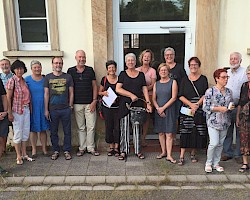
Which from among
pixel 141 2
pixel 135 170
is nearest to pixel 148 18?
pixel 141 2

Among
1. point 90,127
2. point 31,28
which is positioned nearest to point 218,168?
point 90,127

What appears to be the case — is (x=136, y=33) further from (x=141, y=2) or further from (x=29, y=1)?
(x=29, y=1)

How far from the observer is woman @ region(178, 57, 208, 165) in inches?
180

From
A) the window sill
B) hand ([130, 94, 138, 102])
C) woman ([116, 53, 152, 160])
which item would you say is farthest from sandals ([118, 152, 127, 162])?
the window sill

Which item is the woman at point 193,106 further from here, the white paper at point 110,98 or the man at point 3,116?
the man at point 3,116

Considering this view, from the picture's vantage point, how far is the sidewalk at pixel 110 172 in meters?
4.26

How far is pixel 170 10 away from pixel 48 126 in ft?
9.97

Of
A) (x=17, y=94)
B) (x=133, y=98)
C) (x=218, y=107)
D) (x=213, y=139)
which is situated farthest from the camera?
(x=133, y=98)

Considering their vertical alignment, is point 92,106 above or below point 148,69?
below

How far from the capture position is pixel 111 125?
5.04 meters

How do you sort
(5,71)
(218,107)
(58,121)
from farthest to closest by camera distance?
(58,121), (5,71), (218,107)

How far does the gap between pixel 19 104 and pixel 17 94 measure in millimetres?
162

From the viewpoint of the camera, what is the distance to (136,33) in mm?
5484

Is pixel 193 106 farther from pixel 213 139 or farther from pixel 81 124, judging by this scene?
pixel 81 124
